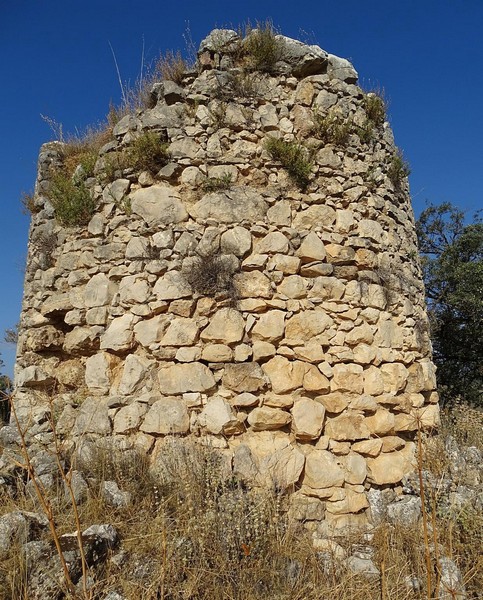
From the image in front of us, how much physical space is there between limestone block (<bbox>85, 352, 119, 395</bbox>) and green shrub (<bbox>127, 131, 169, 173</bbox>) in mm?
1864

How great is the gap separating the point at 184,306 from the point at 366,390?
1783 millimetres

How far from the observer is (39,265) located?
5340 millimetres

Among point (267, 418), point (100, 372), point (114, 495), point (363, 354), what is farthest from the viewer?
point (100, 372)

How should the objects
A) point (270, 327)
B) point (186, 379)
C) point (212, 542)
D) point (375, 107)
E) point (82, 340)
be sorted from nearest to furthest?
point (212, 542), point (186, 379), point (270, 327), point (82, 340), point (375, 107)

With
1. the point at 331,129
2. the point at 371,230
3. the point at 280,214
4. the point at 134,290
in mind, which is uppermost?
the point at 331,129

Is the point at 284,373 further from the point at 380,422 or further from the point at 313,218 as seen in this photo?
the point at 313,218

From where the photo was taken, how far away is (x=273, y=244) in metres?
4.48

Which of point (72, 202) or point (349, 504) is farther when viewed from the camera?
point (72, 202)

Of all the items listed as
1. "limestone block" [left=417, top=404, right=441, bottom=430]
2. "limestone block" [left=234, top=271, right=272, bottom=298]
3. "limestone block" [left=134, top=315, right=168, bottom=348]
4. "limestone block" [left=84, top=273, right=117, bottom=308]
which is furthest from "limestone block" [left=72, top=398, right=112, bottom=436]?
"limestone block" [left=417, top=404, right=441, bottom=430]

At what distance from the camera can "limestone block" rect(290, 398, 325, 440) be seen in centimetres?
407

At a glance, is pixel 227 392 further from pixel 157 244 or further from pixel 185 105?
pixel 185 105

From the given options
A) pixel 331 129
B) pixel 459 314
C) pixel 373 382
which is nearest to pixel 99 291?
pixel 373 382

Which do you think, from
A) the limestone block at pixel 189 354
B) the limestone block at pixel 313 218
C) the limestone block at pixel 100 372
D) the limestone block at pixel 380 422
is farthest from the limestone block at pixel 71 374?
the limestone block at pixel 380 422

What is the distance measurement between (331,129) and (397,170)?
98 centimetres
